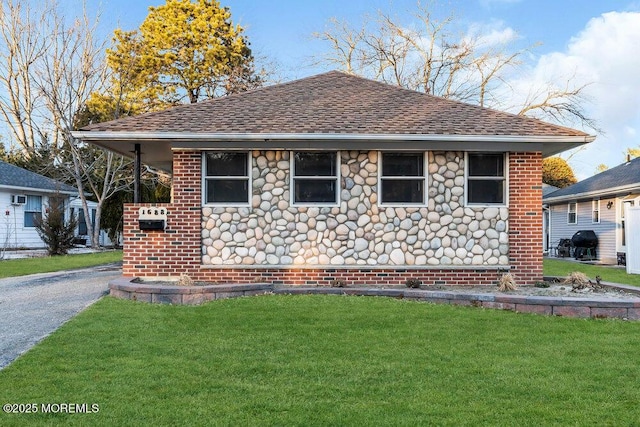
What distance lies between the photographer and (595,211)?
2245 cm

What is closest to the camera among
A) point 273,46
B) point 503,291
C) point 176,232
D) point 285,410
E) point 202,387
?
point 285,410

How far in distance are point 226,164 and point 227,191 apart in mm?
516

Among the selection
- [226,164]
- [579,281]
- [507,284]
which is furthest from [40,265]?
[579,281]

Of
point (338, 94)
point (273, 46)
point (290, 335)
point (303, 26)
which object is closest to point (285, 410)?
point (290, 335)

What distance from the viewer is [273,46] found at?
3281 cm

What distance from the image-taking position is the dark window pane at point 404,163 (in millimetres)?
10610

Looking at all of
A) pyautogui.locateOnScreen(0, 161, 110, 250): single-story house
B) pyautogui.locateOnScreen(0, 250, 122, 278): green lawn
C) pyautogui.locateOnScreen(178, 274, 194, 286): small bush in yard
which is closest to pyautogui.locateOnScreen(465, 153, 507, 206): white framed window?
pyautogui.locateOnScreen(178, 274, 194, 286): small bush in yard

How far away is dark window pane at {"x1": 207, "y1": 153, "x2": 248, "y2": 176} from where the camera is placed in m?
10.5

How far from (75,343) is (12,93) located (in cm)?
2597

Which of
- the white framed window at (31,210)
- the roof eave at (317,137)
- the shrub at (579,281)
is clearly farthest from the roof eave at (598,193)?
the white framed window at (31,210)

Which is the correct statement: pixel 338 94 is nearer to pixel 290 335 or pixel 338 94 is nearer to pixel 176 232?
pixel 176 232

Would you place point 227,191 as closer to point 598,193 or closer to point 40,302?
point 40,302

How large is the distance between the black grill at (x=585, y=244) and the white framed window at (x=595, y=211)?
56 cm

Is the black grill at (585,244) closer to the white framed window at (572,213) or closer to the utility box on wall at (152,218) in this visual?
the white framed window at (572,213)
